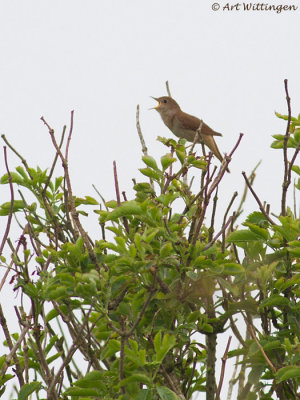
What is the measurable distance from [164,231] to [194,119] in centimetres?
608

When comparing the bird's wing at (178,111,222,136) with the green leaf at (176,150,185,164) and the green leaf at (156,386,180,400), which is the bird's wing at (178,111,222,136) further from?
the green leaf at (156,386,180,400)

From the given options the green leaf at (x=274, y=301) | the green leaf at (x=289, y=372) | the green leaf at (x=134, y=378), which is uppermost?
the green leaf at (x=274, y=301)

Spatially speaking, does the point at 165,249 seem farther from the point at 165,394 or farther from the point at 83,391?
the point at 83,391

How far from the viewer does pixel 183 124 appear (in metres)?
8.73

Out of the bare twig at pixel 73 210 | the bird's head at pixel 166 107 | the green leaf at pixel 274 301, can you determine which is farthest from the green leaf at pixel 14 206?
the bird's head at pixel 166 107

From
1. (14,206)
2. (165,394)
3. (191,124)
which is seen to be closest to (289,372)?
(165,394)

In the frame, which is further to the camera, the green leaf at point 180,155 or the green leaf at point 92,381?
the green leaf at point 180,155

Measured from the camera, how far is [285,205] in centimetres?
327

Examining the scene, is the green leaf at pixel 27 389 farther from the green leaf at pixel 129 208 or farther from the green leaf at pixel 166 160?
the green leaf at pixel 166 160

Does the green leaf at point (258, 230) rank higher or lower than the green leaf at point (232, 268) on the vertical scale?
higher

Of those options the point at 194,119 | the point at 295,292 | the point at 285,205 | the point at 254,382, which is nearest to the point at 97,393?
the point at 254,382

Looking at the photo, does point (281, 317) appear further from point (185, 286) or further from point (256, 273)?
point (185, 286)

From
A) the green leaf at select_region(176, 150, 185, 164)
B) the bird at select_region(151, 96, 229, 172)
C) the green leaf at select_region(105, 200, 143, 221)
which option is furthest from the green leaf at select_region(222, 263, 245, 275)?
the bird at select_region(151, 96, 229, 172)

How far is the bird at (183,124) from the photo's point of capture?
28.3 feet
